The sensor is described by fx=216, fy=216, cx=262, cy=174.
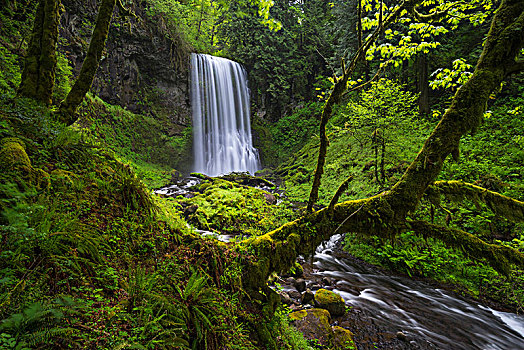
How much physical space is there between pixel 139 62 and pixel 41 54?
1603 cm

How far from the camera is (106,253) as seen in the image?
205cm

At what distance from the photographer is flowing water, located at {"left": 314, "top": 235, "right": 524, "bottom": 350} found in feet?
13.6

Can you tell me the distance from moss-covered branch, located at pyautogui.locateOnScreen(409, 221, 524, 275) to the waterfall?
57.5ft

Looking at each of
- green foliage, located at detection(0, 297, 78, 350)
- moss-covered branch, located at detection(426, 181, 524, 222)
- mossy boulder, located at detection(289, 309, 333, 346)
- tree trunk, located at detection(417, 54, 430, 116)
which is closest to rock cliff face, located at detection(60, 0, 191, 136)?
green foliage, located at detection(0, 297, 78, 350)

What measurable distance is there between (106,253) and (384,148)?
849 cm

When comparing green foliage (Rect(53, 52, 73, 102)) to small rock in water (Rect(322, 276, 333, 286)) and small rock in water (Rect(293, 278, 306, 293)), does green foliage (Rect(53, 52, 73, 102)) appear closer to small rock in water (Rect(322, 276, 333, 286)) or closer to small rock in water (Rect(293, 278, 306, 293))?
small rock in water (Rect(293, 278, 306, 293))

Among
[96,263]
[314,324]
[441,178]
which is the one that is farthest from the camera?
[441,178]

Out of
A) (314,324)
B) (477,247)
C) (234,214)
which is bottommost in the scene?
(314,324)

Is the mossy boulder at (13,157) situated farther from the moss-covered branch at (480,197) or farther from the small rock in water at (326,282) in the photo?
the small rock in water at (326,282)

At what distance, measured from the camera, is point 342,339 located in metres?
3.65

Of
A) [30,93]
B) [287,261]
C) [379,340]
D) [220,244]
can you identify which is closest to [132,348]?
[220,244]

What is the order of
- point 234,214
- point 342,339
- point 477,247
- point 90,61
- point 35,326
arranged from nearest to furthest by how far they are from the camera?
1. point 35,326
2. point 477,247
3. point 90,61
4. point 342,339
5. point 234,214

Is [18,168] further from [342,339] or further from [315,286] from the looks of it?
[315,286]

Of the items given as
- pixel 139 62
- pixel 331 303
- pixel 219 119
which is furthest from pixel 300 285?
pixel 139 62
